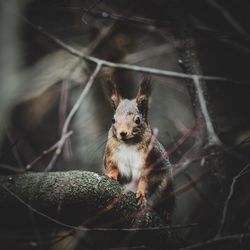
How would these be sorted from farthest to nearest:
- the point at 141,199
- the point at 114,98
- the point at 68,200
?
the point at 114,98 < the point at 141,199 < the point at 68,200

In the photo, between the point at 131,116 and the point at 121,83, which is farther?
the point at 121,83

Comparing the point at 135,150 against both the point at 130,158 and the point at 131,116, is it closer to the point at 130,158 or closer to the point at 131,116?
the point at 130,158

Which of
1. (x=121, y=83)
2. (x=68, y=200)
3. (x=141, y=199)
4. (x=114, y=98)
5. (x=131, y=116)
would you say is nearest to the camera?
(x=68, y=200)

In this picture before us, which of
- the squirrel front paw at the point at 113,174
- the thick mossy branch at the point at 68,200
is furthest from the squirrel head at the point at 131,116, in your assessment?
the thick mossy branch at the point at 68,200

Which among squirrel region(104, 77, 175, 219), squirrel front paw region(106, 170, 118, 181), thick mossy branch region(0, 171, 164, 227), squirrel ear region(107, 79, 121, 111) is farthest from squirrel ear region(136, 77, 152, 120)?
thick mossy branch region(0, 171, 164, 227)

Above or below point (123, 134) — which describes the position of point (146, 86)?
above

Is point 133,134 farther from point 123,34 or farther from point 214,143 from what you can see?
point 123,34

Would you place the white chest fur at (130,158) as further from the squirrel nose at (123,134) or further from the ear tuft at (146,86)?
the ear tuft at (146,86)

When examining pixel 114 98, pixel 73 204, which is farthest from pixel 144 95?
pixel 73 204

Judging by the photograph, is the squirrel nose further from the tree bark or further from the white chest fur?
the tree bark
